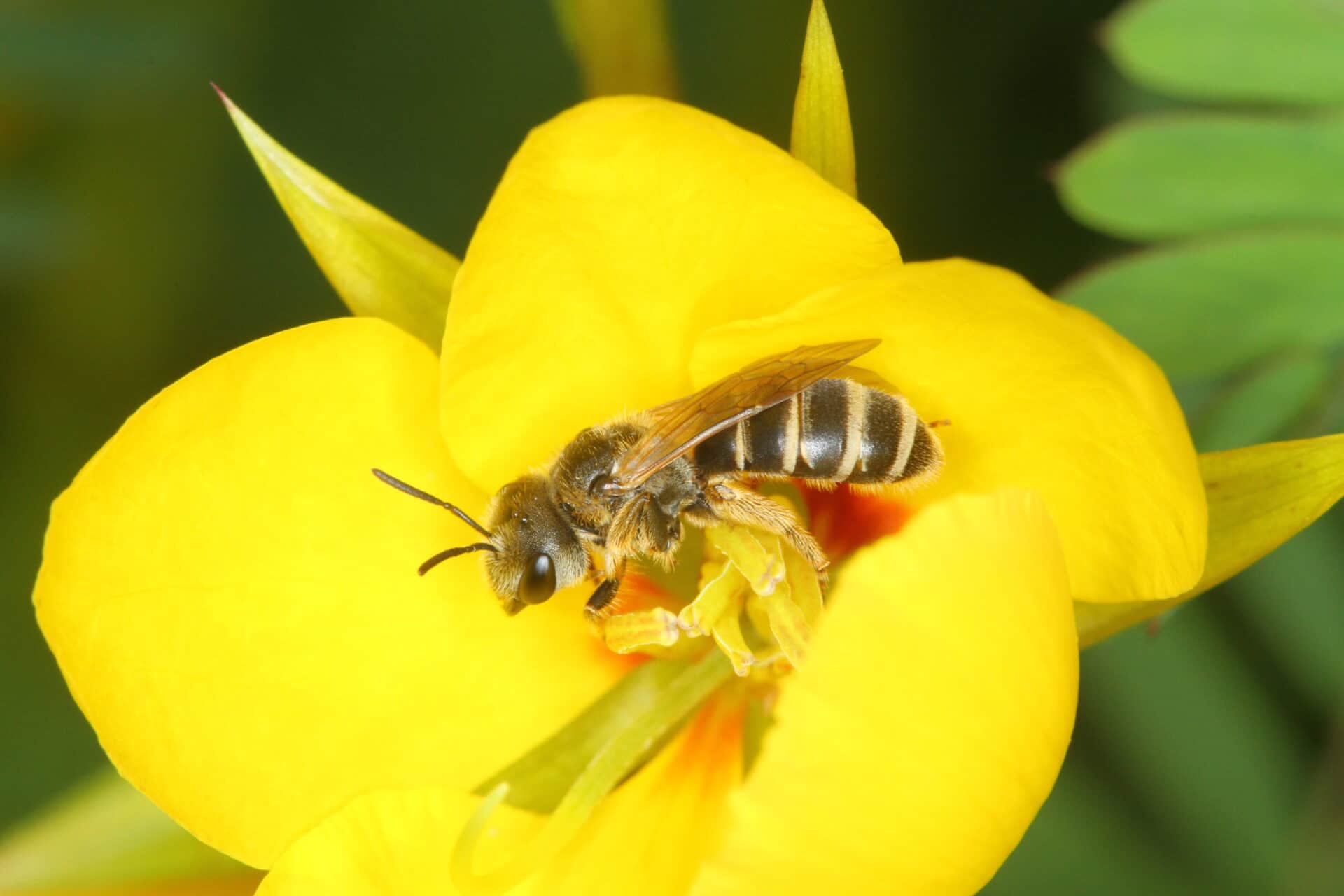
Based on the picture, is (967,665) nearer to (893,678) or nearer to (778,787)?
(893,678)

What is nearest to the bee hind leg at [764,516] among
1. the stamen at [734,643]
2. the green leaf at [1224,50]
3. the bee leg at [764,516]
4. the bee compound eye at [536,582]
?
the bee leg at [764,516]

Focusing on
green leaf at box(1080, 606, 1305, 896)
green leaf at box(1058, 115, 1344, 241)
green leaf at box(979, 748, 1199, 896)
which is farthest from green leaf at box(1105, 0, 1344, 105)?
green leaf at box(979, 748, 1199, 896)

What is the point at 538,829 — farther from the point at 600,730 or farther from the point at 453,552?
the point at 453,552

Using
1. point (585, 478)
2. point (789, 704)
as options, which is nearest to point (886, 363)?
point (585, 478)

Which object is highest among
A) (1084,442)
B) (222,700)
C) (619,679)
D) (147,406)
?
(147,406)

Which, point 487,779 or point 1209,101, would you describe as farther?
point 1209,101

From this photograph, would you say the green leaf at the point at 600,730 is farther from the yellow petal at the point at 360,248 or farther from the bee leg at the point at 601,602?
the yellow petal at the point at 360,248

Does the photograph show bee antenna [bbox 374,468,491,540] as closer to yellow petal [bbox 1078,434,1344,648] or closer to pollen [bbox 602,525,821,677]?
pollen [bbox 602,525,821,677]
